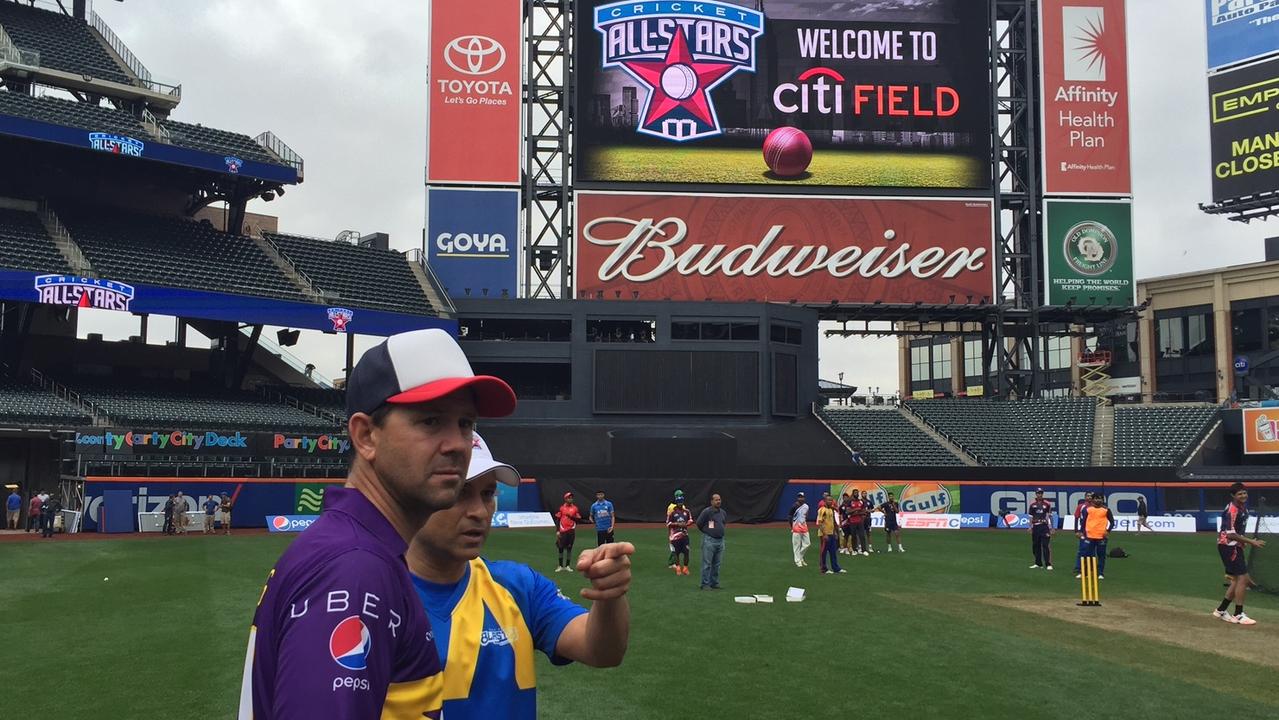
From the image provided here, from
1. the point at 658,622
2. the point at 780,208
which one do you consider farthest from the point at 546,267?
the point at 658,622

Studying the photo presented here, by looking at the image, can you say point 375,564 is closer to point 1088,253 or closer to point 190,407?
point 190,407

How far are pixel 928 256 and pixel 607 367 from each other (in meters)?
17.0

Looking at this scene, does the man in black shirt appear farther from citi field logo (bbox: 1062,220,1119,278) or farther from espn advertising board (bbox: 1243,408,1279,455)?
citi field logo (bbox: 1062,220,1119,278)

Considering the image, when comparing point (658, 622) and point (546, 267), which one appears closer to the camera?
point (658, 622)

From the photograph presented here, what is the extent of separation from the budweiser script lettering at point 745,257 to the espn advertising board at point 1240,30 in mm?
19156

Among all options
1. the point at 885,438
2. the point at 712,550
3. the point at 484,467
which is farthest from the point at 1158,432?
the point at 484,467

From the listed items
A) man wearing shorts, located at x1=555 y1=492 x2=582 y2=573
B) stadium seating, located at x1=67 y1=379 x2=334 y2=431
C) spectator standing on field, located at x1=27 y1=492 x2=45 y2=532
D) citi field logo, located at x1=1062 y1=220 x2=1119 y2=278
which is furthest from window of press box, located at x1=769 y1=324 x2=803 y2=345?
spectator standing on field, located at x1=27 y1=492 x2=45 y2=532

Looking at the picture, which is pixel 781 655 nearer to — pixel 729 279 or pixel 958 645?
pixel 958 645

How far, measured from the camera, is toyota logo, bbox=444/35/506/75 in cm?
4988

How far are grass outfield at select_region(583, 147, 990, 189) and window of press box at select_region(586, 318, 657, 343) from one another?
6.96 metres

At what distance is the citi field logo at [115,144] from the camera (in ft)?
132

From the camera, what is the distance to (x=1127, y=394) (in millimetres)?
70812

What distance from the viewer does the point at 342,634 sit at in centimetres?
213

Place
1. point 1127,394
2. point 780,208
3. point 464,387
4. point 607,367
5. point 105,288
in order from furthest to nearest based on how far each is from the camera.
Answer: point 1127,394 < point 780,208 < point 607,367 < point 105,288 < point 464,387
